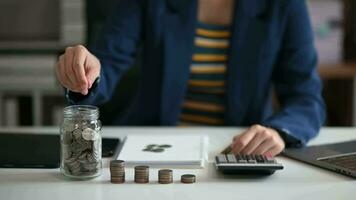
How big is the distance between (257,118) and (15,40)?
1464 millimetres

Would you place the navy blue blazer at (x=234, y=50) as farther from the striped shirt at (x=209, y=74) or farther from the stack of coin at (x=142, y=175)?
the stack of coin at (x=142, y=175)

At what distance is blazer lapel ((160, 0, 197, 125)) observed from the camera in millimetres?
1513

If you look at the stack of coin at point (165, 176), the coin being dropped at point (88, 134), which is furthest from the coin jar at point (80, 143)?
the stack of coin at point (165, 176)

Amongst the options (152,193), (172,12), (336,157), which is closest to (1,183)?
(152,193)

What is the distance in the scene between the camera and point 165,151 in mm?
1140

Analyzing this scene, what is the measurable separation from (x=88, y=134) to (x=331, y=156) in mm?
449

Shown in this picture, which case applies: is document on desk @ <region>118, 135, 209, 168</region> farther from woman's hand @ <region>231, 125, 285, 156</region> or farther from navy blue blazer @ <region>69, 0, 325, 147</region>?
navy blue blazer @ <region>69, 0, 325, 147</region>

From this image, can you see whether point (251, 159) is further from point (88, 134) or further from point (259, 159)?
point (88, 134)

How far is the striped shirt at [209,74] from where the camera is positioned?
60.9 inches

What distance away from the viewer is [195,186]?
0.96 m

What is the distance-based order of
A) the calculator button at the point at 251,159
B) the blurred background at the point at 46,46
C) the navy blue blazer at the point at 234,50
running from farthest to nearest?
the blurred background at the point at 46,46 → the navy blue blazer at the point at 234,50 → the calculator button at the point at 251,159

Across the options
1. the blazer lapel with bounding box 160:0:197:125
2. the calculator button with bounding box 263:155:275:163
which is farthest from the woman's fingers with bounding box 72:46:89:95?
the blazer lapel with bounding box 160:0:197:125

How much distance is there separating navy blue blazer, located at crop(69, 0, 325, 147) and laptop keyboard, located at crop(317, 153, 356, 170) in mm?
336

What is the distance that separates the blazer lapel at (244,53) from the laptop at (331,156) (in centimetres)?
35
